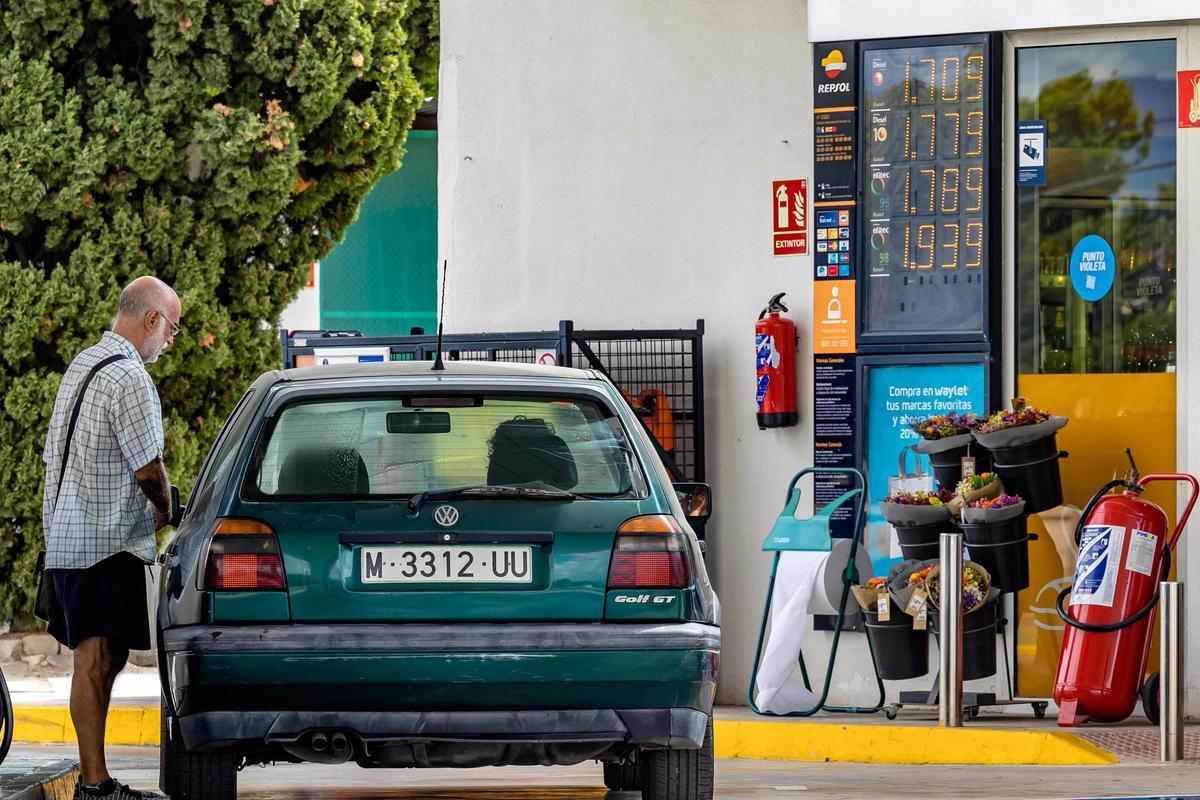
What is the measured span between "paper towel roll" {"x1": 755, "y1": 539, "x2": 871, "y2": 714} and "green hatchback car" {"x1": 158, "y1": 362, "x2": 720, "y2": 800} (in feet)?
12.5

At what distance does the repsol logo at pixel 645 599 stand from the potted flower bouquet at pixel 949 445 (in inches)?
160

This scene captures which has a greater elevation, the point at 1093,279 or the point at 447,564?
the point at 1093,279

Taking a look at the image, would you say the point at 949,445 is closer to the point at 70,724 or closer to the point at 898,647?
the point at 898,647

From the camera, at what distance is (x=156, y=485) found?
20.8 ft

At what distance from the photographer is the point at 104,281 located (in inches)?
534

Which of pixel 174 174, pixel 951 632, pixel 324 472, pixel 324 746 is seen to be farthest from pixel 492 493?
pixel 174 174

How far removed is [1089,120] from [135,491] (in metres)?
5.71

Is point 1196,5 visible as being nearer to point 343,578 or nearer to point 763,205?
point 763,205

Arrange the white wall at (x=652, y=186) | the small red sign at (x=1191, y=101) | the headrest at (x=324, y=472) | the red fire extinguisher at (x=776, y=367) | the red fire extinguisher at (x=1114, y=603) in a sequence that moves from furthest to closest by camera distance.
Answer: the white wall at (x=652, y=186) → the red fire extinguisher at (x=776, y=367) → the small red sign at (x=1191, y=101) → the red fire extinguisher at (x=1114, y=603) → the headrest at (x=324, y=472)

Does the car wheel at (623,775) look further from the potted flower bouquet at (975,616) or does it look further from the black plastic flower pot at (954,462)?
the black plastic flower pot at (954,462)

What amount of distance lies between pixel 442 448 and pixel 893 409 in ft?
15.5

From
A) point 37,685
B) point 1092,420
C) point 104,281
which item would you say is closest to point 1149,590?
point 1092,420

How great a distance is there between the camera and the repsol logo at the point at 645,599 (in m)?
5.47

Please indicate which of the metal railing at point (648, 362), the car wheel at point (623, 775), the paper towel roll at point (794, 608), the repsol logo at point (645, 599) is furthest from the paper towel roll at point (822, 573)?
the repsol logo at point (645, 599)
